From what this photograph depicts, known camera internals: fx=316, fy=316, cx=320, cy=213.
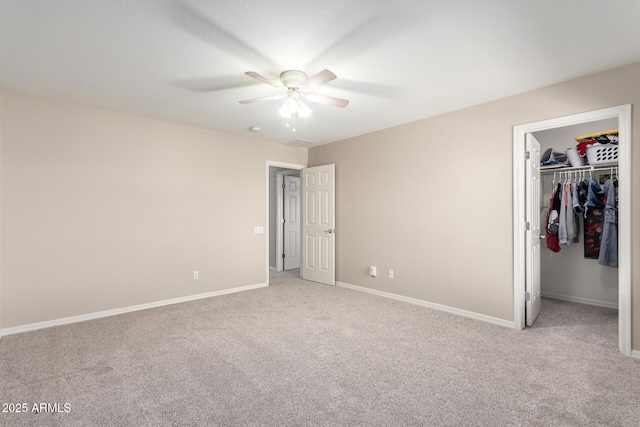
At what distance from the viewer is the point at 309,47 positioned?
2387 mm

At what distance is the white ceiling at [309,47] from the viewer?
1957 millimetres

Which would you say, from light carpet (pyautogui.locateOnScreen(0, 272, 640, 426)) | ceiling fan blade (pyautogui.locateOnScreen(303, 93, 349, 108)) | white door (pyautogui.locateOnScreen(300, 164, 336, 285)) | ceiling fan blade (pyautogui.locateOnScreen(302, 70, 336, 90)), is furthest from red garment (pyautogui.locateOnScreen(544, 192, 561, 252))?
ceiling fan blade (pyautogui.locateOnScreen(302, 70, 336, 90))

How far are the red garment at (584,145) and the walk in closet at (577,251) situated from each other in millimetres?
189

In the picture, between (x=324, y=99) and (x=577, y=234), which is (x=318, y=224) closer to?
(x=324, y=99)

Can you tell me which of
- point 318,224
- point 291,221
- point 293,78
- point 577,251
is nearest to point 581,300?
point 577,251

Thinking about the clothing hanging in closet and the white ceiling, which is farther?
the clothing hanging in closet

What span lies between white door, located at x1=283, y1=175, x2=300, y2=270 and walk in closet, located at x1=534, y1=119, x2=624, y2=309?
14.3 ft

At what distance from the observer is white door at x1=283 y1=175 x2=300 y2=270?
21.9 ft

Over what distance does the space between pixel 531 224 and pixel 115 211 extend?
4.77 metres

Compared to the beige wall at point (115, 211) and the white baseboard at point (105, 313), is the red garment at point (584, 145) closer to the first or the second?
the beige wall at point (115, 211)

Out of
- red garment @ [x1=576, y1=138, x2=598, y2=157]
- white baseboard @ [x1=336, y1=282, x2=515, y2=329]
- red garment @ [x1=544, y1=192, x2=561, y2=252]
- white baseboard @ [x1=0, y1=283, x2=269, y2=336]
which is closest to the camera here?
white baseboard @ [x1=0, y1=283, x2=269, y2=336]

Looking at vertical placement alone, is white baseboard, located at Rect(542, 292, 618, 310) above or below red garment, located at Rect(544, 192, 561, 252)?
below

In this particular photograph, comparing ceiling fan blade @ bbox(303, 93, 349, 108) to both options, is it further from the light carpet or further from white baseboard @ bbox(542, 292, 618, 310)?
white baseboard @ bbox(542, 292, 618, 310)

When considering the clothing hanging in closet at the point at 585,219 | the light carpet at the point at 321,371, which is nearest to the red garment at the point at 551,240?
the clothing hanging in closet at the point at 585,219
